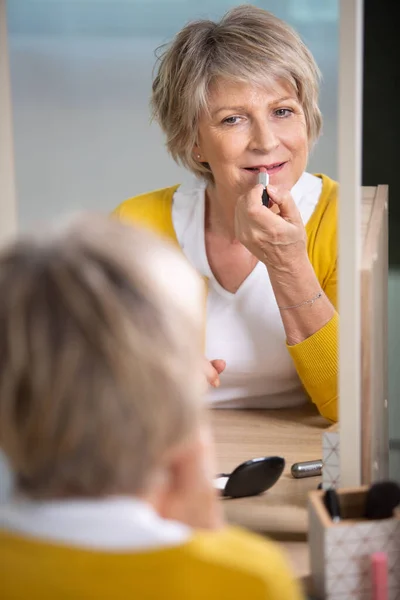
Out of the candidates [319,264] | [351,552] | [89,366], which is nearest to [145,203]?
[319,264]

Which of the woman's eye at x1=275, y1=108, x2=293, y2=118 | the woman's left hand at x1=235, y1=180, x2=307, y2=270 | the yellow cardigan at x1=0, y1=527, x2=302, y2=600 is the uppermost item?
the woman's eye at x1=275, y1=108, x2=293, y2=118

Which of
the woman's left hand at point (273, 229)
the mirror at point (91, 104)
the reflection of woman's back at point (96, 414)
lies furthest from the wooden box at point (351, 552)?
the mirror at point (91, 104)

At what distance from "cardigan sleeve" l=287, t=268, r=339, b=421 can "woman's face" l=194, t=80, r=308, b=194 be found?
304 millimetres

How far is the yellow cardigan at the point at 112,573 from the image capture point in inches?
25.2

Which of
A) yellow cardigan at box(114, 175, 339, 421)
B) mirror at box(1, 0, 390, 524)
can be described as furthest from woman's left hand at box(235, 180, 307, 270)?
mirror at box(1, 0, 390, 524)

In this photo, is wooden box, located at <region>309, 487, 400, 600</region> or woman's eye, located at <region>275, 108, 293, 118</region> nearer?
wooden box, located at <region>309, 487, 400, 600</region>

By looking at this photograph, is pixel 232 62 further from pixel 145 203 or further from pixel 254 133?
pixel 145 203

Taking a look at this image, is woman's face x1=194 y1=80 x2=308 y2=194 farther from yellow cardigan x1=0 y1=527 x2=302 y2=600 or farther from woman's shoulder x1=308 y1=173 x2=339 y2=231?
yellow cardigan x1=0 y1=527 x2=302 y2=600

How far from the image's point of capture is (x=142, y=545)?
0.65 metres

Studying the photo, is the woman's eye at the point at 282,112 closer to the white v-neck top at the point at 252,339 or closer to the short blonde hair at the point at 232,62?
the short blonde hair at the point at 232,62

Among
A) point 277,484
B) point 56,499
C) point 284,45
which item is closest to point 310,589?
point 277,484

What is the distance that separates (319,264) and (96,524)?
39.8 inches

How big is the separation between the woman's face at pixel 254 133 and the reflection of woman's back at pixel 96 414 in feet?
3.07

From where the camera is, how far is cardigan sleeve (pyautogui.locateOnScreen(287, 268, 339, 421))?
1.43 meters
